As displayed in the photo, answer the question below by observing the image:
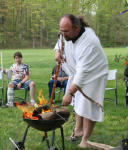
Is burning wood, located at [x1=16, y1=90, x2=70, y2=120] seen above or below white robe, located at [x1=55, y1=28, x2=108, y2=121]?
below

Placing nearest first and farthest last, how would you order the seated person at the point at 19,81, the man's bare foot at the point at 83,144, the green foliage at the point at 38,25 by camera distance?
the man's bare foot at the point at 83,144 < the seated person at the point at 19,81 < the green foliage at the point at 38,25

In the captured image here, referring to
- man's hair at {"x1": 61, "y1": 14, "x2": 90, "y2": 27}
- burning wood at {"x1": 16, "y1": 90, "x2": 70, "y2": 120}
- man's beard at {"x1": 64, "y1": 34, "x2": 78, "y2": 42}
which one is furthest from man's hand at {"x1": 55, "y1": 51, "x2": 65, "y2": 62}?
burning wood at {"x1": 16, "y1": 90, "x2": 70, "y2": 120}

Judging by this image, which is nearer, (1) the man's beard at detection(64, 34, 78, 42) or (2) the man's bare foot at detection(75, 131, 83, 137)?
(1) the man's beard at detection(64, 34, 78, 42)

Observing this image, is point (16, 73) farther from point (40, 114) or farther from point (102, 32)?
point (102, 32)

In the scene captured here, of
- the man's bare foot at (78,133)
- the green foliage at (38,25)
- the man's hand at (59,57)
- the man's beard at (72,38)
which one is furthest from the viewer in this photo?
the green foliage at (38,25)

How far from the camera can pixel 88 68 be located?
3285mm

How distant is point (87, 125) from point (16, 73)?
3.52 m

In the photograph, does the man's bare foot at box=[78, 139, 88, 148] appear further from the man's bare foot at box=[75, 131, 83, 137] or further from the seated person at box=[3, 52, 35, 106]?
the seated person at box=[3, 52, 35, 106]

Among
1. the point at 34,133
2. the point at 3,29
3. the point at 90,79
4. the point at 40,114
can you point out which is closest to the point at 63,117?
the point at 40,114

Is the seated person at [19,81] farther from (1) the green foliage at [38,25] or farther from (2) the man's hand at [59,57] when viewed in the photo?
(1) the green foliage at [38,25]

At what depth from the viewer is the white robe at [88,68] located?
3.28m

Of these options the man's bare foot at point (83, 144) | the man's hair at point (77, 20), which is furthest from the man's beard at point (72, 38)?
the man's bare foot at point (83, 144)

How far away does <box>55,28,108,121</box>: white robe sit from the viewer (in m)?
3.28

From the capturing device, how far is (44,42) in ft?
192
